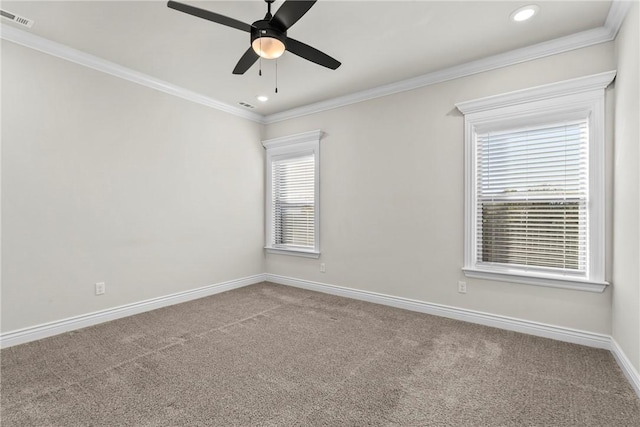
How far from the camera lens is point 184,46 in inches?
117

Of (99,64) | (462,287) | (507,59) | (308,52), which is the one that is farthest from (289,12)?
(462,287)

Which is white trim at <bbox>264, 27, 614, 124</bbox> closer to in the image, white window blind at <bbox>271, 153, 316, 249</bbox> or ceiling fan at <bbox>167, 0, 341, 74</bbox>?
white window blind at <bbox>271, 153, 316, 249</bbox>

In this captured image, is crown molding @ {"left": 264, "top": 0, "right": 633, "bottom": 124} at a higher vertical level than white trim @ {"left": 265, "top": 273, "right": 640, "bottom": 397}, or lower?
higher

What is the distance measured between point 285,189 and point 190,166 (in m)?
1.49

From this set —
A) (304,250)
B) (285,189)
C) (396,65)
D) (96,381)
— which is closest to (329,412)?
(96,381)

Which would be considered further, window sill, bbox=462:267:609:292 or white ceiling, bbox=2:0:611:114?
window sill, bbox=462:267:609:292

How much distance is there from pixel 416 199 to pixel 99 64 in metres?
3.73

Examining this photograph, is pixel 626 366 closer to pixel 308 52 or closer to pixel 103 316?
pixel 308 52

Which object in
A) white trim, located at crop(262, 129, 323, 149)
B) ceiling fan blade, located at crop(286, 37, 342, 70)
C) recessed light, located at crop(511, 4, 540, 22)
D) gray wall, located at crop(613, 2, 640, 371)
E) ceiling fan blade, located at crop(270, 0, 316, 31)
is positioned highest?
recessed light, located at crop(511, 4, 540, 22)

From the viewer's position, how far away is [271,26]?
2.07 meters

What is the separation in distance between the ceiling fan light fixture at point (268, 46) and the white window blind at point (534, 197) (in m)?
2.29

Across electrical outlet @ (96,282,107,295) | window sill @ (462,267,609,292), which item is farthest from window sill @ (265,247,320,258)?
electrical outlet @ (96,282,107,295)

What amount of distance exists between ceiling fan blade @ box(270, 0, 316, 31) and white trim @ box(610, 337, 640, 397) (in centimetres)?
312

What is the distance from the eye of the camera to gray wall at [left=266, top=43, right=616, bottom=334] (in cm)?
288
